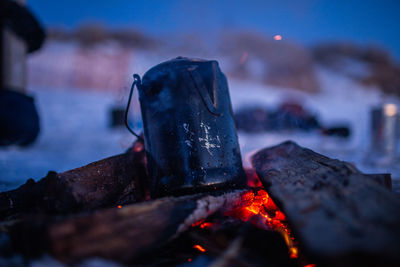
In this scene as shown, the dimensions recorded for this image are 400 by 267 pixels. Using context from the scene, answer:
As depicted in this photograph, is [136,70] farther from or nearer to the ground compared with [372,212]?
farther from the ground

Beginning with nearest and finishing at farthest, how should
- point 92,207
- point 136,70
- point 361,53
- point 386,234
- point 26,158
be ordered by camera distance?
point 386,234 < point 92,207 < point 26,158 < point 136,70 < point 361,53

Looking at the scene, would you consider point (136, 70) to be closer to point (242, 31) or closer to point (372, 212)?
point (242, 31)

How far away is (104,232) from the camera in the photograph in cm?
90

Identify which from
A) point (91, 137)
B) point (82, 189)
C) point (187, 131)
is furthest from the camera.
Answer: point (91, 137)

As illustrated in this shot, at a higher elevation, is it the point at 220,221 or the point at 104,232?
the point at 104,232

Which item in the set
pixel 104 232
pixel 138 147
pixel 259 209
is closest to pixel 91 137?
pixel 138 147

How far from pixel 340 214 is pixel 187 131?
942mm

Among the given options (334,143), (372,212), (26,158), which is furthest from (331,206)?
(334,143)

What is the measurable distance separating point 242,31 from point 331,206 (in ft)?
82.9

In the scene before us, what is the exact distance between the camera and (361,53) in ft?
86.1

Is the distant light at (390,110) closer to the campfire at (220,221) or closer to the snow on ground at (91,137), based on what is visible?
the snow on ground at (91,137)

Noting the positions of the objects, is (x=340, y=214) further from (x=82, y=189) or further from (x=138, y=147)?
(x=138, y=147)

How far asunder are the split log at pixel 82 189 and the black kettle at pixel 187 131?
23cm

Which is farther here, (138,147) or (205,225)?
(138,147)
